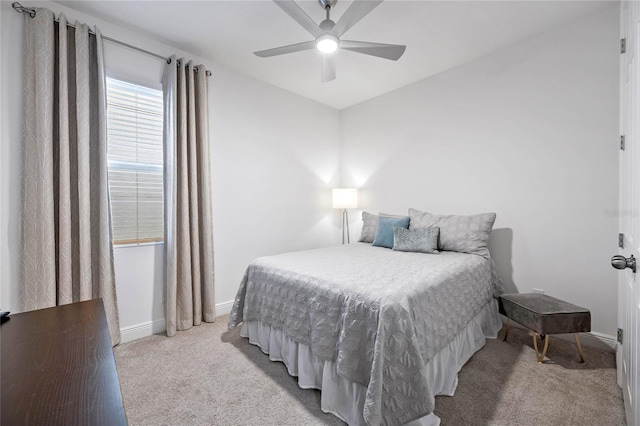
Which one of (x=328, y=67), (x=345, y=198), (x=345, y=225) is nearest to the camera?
(x=328, y=67)

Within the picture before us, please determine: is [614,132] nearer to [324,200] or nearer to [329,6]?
[329,6]

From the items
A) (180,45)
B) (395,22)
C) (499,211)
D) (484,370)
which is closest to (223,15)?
(180,45)

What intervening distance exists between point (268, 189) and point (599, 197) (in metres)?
3.07

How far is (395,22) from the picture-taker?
2295mm

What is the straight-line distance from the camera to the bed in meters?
1.35

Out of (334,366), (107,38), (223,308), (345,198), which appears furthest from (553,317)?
(107,38)

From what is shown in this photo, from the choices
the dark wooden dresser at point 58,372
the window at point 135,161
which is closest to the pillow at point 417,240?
the window at point 135,161

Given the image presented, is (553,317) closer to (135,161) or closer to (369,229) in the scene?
(369,229)

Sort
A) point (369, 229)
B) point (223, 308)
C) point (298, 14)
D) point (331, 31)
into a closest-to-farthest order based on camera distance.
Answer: point (298, 14)
point (331, 31)
point (223, 308)
point (369, 229)

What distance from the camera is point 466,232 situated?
267 centimetres

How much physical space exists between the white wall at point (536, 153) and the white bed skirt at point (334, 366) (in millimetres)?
780

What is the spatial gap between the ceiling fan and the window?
126 cm

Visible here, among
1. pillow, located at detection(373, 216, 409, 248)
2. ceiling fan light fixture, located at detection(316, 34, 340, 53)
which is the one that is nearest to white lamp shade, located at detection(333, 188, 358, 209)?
pillow, located at detection(373, 216, 409, 248)

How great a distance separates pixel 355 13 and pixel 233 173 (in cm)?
199
